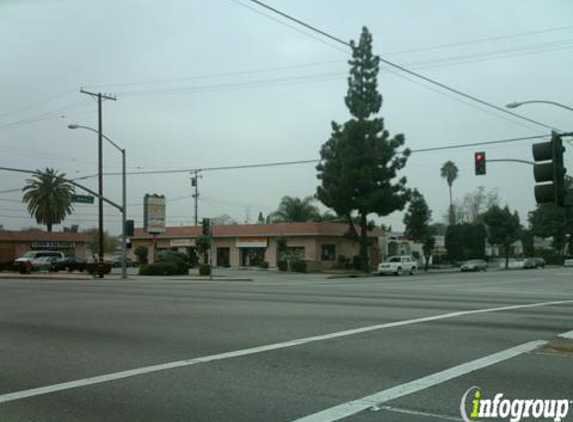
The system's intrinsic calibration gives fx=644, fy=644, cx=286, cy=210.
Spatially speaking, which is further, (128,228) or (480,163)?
(128,228)

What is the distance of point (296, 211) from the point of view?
82.1 metres

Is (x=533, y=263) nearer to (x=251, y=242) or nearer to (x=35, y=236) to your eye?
(x=251, y=242)

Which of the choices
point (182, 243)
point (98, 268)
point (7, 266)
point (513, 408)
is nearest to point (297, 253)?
point (182, 243)

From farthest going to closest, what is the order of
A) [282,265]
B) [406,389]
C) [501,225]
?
[501,225] → [282,265] → [406,389]

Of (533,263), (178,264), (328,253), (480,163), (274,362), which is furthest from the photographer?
(533,263)

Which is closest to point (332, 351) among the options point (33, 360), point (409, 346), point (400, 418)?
point (409, 346)

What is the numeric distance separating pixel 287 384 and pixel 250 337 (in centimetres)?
396

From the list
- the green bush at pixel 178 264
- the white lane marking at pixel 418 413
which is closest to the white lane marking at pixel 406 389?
the white lane marking at pixel 418 413

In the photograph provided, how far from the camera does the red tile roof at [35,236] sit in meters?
68.2

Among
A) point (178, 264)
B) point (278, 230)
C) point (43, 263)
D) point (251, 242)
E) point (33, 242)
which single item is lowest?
point (178, 264)

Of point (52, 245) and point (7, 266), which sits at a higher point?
point (52, 245)

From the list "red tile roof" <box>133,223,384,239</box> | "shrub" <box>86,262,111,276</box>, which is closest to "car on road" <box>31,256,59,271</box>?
"shrub" <box>86,262,111,276</box>

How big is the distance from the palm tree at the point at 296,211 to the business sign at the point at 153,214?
26.7 m

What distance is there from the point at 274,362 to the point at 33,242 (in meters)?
66.3
